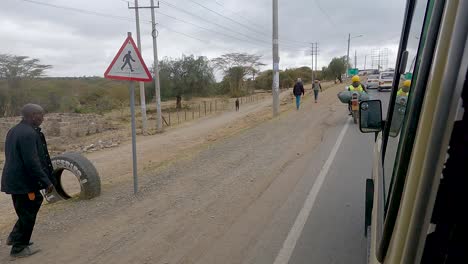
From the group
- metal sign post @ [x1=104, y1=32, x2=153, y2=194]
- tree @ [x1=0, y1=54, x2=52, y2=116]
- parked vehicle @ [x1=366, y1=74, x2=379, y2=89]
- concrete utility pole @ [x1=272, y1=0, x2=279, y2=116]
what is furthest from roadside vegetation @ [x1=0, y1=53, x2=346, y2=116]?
metal sign post @ [x1=104, y1=32, x2=153, y2=194]

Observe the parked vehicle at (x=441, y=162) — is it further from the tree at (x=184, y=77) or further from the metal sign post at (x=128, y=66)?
the tree at (x=184, y=77)

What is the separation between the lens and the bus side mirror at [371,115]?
3.11m

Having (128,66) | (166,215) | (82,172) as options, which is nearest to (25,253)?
(166,215)

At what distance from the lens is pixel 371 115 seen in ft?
10.3

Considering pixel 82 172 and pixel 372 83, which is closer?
pixel 82 172

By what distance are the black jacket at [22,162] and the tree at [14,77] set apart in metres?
39.6

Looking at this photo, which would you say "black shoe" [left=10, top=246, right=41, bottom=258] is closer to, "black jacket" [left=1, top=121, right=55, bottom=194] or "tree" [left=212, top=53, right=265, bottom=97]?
"black jacket" [left=1, top=121, right=55, bottom=194]

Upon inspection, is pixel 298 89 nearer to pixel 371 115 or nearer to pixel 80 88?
pixel 371 115

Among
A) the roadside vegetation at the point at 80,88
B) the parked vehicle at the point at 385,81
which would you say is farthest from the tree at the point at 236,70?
the parked vehicle at the point at 385,81

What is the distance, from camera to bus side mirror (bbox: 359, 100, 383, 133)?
3.11 m

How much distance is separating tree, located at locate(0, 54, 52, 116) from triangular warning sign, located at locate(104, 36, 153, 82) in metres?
38.1

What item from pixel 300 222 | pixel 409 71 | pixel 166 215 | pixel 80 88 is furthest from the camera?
pixel 80 88

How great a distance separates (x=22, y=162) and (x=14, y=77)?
139ft

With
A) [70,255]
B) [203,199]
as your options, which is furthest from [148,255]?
[203,199]
